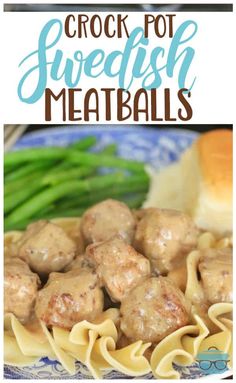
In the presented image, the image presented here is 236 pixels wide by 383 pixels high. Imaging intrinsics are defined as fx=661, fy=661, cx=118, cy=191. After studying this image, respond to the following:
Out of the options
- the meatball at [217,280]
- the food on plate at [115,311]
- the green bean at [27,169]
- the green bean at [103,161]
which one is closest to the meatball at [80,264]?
the food on plate at [115,311]

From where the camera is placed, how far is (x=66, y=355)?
185cm

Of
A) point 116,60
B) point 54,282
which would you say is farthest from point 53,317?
point 116,60

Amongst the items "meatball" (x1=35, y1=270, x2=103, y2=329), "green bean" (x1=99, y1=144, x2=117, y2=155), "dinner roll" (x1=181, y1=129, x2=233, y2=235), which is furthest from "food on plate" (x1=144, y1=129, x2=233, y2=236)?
"meatball" (x1=35, y1=270, x2=103, y2=329)

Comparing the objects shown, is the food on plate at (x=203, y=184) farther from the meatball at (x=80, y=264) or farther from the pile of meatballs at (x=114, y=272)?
the meatball at (x=80, y=264)

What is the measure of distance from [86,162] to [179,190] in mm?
389

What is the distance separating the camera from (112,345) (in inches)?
71.9

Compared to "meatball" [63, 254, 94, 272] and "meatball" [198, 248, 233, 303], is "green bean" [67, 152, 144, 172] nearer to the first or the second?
"meatball" [63, 254, 94, 272]

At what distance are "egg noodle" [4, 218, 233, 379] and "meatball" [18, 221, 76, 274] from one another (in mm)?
185

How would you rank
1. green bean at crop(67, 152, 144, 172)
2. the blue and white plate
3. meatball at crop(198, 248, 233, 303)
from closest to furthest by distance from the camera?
meatball at crop(198, 248, 233, 303), green bean at crop(67, 152, 144, 172), the blue and white plate

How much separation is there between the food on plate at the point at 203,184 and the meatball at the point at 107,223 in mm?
400

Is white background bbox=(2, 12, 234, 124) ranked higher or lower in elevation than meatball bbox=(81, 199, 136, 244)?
higher

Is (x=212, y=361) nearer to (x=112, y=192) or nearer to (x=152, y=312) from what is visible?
(x=152, y=312)

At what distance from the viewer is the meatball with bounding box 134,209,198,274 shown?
6.40 ft

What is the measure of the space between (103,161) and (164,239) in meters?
0.82
